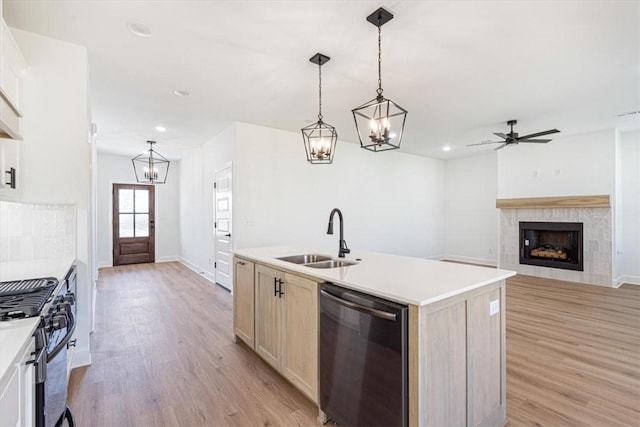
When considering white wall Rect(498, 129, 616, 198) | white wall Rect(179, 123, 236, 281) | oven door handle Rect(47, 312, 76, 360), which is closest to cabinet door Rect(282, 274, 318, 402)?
oven door handle Rect(47, 312, 76, 360)

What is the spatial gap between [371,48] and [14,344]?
2.99 meters

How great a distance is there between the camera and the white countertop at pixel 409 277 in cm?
153

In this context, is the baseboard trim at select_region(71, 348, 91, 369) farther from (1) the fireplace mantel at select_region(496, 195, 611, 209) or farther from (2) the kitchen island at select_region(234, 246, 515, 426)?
(1) the fireplace mantel at select_region(496, 195, 611, 209)

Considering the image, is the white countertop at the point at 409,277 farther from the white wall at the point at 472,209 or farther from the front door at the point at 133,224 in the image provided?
the front door at the point at 133,224

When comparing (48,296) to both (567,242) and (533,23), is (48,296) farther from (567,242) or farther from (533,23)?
(567,242)

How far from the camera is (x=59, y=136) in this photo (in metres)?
2.63

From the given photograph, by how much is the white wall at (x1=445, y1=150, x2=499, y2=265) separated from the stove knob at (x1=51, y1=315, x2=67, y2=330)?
781 cm

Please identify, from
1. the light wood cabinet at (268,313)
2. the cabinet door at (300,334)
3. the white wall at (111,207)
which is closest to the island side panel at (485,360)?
the cabinet door at (300,334)

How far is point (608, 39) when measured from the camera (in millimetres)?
2662

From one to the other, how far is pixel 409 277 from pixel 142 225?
8.09 m

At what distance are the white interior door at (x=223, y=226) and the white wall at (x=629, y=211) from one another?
688 cm

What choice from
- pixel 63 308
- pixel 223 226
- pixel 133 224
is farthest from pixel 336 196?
pixel 133 224

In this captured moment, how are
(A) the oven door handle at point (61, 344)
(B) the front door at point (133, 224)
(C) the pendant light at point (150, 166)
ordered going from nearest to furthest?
(A) the oven door handle at point (61, 344) → (C) the pendant light at point (150, 166) → (B) the front door at point (133, 224)

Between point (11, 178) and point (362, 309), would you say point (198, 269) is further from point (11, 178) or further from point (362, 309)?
point (362, 309)
